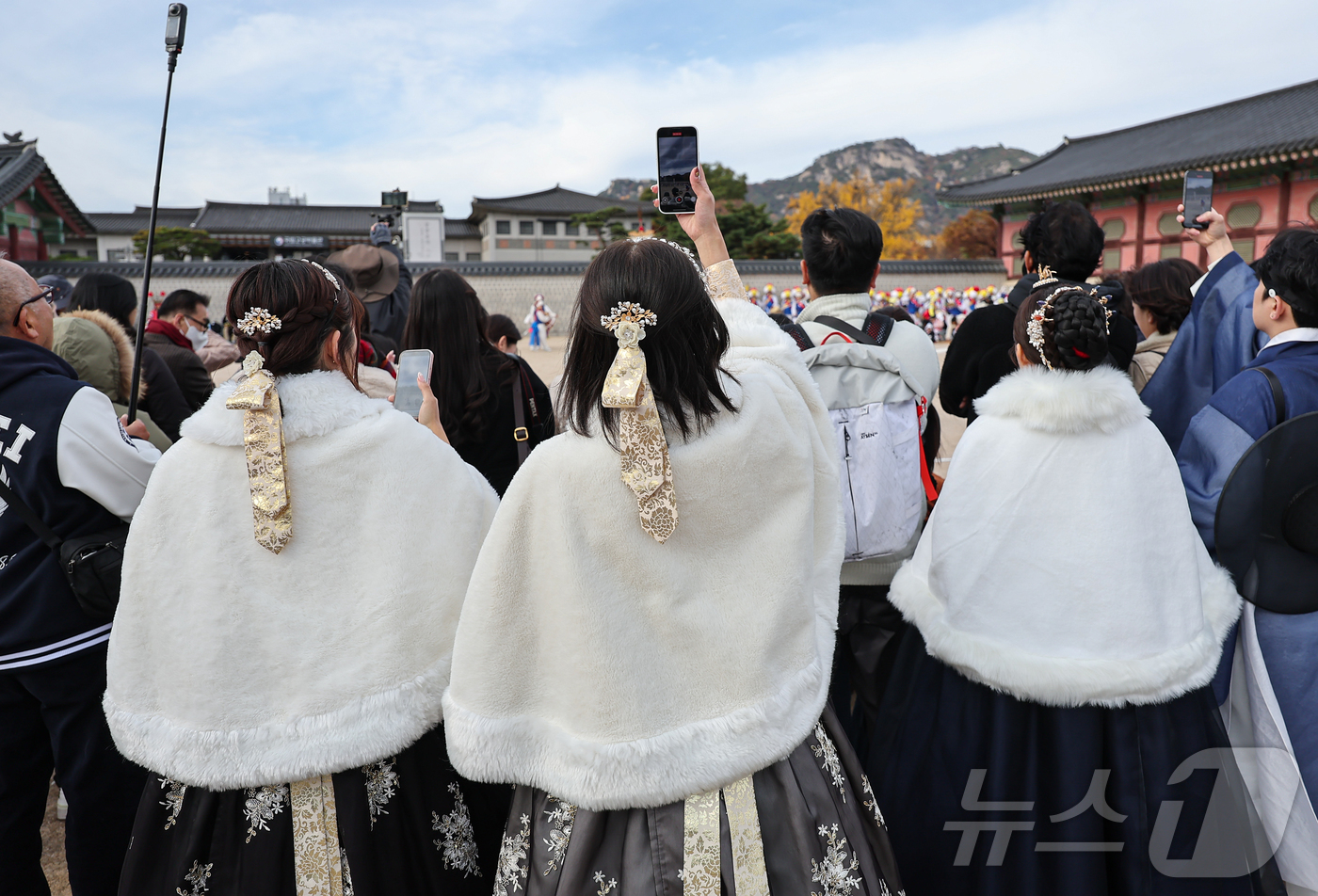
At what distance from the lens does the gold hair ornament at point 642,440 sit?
1.26 m

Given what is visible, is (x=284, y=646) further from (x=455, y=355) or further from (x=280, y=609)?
(x=455, y=355)

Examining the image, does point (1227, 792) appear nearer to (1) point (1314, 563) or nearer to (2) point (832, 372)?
(1) point (1314, 563)

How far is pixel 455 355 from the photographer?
258cm

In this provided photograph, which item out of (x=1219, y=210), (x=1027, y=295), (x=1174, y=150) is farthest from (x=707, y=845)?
(x=1174, y=150)

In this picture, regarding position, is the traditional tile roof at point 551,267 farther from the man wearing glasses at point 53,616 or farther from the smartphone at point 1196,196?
the man wearing glasses at point 53,616

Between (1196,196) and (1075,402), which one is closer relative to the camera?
(1075,402)

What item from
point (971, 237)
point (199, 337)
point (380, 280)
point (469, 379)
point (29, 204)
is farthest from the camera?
point (971, 237)

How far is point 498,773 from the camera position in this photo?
138 centimetres

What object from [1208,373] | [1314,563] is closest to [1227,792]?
[1314,563]

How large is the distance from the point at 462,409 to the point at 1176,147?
21758mm

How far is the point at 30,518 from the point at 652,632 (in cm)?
152

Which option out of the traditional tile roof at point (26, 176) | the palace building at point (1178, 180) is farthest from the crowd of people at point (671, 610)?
the traditional tile roof at point (26, 176)

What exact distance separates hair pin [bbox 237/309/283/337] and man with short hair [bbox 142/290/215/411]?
2381 millimetres

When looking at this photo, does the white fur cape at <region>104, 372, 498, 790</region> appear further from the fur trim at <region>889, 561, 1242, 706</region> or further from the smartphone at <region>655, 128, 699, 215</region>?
the fur trim at <region>889, 561, 1242, 706</region>
